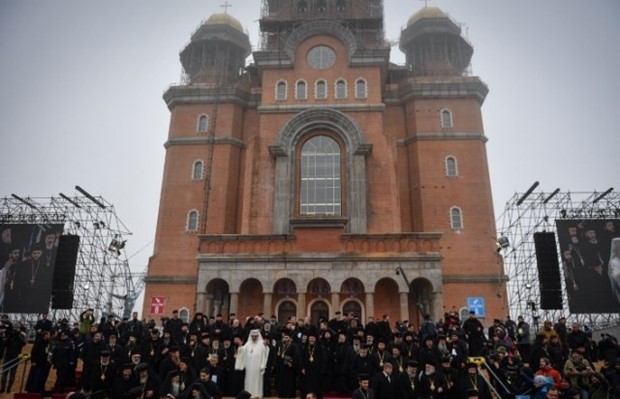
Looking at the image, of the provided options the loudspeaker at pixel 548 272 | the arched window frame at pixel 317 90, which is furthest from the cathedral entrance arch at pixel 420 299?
the arched window frame at pixel 317 90

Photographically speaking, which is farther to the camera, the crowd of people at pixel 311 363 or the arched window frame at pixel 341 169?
the arched window frame at pixel 341 169

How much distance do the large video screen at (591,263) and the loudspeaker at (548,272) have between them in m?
2.16

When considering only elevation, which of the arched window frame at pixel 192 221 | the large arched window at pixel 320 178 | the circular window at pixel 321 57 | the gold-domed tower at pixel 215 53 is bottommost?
the arched window frame at pixel 192 221

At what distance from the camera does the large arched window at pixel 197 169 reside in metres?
29.7

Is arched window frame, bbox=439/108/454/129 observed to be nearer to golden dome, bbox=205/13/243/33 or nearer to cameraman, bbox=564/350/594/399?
golden dome, bbox=205/13/243/33

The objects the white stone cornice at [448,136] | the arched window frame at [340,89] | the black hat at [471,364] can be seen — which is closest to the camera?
the black hat at [471,364]

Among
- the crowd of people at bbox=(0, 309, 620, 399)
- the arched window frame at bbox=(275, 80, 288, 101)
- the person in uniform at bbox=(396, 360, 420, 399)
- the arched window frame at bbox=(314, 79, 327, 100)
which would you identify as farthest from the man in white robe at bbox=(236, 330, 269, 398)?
the arched window frame at bbox=(275, 80, 288, 101)

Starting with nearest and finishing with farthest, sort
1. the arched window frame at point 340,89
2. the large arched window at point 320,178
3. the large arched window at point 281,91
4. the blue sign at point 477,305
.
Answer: the blue sign at point 477,305 < the large arched window at point 320,178 < the arched window frame at point 340,89 < the large arched window at point 281,91

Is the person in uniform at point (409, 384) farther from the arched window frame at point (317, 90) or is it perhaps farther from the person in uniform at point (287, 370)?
the arched window frame at point (317, 90)

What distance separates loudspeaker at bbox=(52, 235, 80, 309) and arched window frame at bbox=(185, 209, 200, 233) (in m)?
6.01

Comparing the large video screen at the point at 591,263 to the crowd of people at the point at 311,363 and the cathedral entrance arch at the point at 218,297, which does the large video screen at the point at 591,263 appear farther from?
the cathedral entrance arch at the point at 218,297

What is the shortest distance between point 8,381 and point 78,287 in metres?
18.6

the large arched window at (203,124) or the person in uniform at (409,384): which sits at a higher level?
the large arched window at (203,124)

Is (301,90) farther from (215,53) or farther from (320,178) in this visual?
(215,53)
